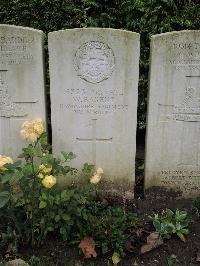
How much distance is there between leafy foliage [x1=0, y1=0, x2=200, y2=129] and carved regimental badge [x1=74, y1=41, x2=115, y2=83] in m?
1.55

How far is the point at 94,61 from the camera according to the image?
409 cm

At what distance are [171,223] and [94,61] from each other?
1670mm

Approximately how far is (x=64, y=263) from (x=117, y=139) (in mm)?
1330

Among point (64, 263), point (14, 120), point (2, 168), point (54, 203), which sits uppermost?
point (14, 120)

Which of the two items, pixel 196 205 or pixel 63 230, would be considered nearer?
pixel 63 230

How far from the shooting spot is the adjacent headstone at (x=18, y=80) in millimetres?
4020

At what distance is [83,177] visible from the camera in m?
4.50

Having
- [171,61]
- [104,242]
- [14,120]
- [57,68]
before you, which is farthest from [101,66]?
[104,242]

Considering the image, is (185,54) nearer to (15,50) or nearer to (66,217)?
(15,50)

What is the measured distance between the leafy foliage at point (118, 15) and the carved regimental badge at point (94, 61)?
1.55 metres

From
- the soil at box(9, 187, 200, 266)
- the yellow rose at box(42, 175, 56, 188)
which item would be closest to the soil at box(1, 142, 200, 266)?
the soil at box(9, 187, 200, 266)

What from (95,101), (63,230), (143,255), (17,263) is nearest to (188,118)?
(95,101)

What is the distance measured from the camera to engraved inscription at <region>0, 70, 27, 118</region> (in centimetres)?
417

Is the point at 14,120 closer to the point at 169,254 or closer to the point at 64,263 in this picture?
the point at 64,263
